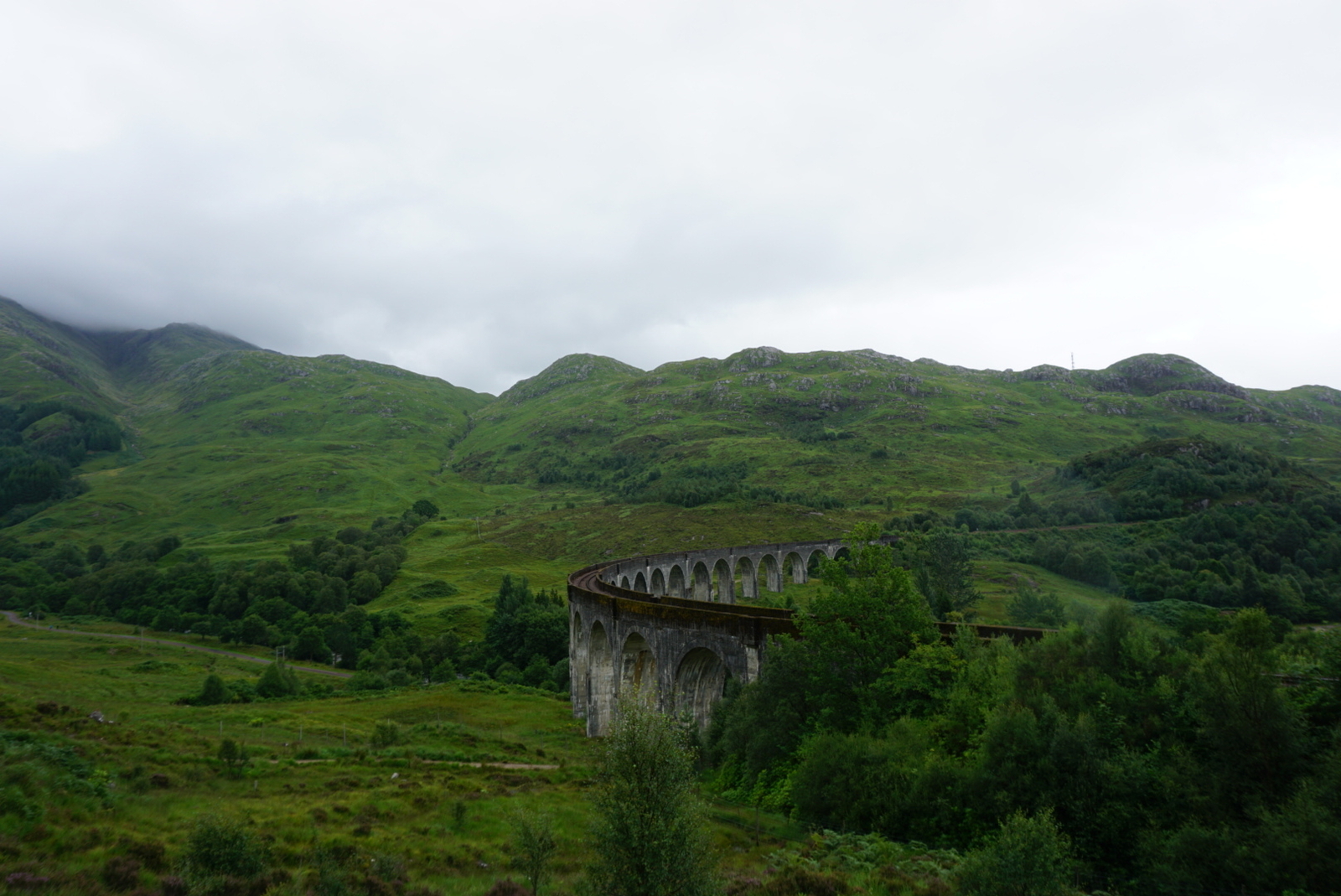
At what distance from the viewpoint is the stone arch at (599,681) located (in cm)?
4362

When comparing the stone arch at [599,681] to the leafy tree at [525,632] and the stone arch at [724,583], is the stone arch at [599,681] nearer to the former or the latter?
the leafy tree at [525,632]

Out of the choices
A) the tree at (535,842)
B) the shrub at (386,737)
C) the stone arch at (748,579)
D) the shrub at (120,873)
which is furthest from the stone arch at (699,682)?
the stone arch at (748,579)


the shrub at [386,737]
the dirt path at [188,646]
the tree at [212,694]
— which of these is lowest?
the dirt path at [188,646]

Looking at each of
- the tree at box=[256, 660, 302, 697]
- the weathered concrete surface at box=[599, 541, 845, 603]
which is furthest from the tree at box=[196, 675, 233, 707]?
the weathered concrete surface at box=[599, 541, 845, 603]

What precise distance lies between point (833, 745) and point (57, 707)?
105 feet

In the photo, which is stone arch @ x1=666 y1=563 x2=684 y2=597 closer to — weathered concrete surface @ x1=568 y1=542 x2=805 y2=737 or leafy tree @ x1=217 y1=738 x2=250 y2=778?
weathered concrete surface @ x1=568 y1=542 x2=805 y2=737

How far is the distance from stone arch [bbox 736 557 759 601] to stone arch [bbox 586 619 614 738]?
1799 inches

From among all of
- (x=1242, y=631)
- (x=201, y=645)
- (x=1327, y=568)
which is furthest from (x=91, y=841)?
(x=1327, y=568)

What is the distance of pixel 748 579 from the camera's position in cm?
9275

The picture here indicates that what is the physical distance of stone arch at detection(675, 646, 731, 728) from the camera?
1254 inches

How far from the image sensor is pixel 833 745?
18938mm

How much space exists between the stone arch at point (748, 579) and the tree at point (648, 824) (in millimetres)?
77615

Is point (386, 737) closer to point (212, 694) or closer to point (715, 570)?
point (212, 694)

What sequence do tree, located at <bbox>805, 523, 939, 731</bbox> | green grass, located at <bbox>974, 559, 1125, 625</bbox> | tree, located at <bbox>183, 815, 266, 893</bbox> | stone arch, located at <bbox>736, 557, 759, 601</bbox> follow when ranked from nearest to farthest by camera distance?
tree, located at <bbox>183, 815, 266, 893</bbox> < tree, located at <bbox>805, 523, 939, 731</bbox> < green grass, located at <bbox>974, 559, 1125, 625</bbox> < stone arch, located at <bbox>736, 557, 759, 601</bbox>
